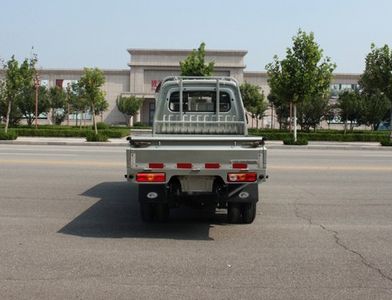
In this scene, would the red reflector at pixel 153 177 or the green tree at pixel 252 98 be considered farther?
the green tree at pixel 252 98

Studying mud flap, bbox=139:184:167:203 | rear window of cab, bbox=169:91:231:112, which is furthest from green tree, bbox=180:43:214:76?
mud flap, bbox=139:184:167:203

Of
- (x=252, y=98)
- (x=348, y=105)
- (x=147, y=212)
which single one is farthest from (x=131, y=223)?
(x=252, y=98)

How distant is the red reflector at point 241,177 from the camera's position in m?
6.76

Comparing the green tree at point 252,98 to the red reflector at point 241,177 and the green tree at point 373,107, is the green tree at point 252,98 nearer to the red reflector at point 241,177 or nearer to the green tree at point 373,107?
the green tree at point 373,107

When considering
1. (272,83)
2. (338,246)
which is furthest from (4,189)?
(272,83)

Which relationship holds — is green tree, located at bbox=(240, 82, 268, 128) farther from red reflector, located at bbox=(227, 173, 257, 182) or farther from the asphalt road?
red reflector, located at bbox=(227, 173, 257, 182)

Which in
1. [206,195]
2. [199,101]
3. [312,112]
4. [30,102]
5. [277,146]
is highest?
[30,102]

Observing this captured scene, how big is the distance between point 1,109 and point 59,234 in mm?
57055

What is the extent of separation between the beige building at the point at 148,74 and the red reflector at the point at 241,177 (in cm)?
7121

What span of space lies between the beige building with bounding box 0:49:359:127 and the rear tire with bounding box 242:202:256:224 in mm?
70203

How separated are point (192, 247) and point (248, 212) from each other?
5.07 ft

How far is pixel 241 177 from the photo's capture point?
677cm

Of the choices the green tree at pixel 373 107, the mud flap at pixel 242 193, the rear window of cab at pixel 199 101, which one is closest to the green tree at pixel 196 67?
the green tree at pixel 373 107

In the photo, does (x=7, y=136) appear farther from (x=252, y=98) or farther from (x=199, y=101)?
(x=252, y=98)
